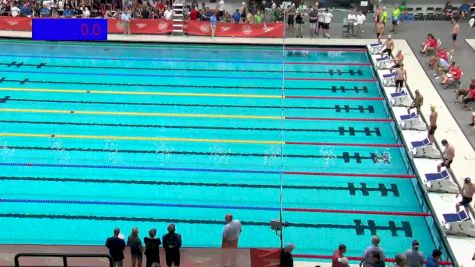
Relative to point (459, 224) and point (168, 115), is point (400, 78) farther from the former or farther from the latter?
point (459, 224)

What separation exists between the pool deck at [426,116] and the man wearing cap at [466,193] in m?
0.18

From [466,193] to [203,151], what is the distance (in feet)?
15.9

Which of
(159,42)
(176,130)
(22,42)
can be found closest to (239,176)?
(176,130)

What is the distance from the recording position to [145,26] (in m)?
20.1

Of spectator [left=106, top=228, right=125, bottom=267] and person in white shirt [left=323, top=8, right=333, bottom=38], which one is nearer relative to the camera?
spectator [left=106, top=228, right=125, bottom=267]

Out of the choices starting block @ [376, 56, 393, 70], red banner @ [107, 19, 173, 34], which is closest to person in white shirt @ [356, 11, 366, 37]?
starting block @ [376, 56, 393, 70]

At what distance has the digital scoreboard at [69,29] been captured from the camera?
64.1 feet

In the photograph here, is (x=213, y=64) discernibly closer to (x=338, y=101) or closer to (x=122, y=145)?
(x=338, y=101)

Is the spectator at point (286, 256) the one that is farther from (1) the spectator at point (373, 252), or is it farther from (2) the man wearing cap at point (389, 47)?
(2) the man wearing cap at point (389, 47)

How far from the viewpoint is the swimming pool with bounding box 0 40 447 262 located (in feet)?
31.8

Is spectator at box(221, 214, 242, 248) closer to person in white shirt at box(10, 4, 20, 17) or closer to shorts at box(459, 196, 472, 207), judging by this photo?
shorts at box(459, 196, 472, 207)

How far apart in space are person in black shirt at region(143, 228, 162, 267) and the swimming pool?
79.0 inches

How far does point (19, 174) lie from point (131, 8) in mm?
11184

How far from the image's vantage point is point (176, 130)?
13133 mm
